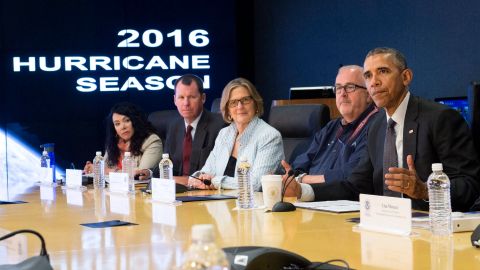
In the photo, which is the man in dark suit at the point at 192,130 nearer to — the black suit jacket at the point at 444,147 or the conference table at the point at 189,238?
the conference table at the point at 189,238

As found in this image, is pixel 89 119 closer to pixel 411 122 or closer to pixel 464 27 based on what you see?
pixel 464 27

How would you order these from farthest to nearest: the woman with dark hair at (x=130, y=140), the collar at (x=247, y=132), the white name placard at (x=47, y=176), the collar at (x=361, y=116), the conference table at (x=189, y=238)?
the woman with dark hair at (x=130, y=140) < the white name placard at (x=47, y=176) < the collar at (x=247, y=132) < the collar at (x=361, y=116) < the conference table at (x=189, y=238)

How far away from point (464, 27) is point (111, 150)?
9.75 feet

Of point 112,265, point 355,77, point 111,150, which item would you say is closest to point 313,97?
point 111,150

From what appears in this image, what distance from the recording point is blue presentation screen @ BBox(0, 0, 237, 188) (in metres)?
8.53

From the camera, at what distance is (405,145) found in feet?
11.3

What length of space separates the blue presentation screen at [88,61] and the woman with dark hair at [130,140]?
272 centimetres

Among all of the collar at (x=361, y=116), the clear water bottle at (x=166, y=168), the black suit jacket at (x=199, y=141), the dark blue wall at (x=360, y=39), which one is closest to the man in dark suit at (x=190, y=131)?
the black suit jacket at (x=199, y=141)

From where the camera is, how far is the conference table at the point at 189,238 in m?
2.05

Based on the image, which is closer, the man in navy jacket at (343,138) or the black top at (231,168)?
the man in navy jacket at (343,138)

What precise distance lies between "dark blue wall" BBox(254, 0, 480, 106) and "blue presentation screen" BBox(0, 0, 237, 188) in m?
0.61

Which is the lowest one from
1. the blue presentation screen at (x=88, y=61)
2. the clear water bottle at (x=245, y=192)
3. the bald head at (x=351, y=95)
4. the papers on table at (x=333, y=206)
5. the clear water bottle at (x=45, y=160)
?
the papers on table at (x=333, y=206)

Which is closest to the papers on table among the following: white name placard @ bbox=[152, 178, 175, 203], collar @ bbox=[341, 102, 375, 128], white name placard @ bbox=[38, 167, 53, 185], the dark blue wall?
white name placard @ bbox=[152, 178, 175, 203]

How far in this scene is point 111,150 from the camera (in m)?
6.05
